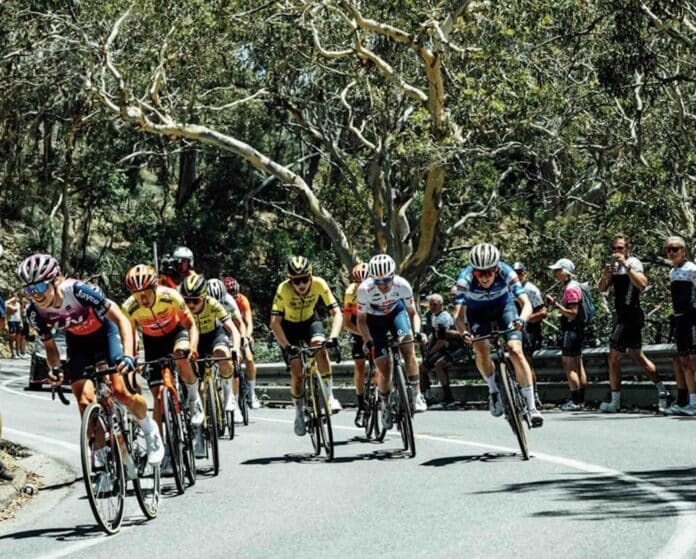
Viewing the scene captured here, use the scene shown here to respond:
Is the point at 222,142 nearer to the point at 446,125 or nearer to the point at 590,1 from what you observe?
the point at 446,125

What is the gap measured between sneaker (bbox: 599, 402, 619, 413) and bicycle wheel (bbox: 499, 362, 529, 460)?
4978 millimetres

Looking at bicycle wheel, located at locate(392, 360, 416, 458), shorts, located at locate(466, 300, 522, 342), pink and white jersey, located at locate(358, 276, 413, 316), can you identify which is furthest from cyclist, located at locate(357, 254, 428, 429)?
shorts, located at locate(466, 300, 522, 342)

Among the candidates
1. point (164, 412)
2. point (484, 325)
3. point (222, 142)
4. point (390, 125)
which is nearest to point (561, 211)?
point (390, 125)

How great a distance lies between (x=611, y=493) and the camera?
380 inches

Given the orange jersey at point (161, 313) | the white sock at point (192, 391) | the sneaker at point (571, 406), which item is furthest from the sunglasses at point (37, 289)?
the sneaker at point (571, 406)

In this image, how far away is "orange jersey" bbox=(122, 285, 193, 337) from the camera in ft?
38.8

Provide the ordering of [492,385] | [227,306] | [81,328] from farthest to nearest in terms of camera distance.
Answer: [227,306]
[492,385]
[81,328]

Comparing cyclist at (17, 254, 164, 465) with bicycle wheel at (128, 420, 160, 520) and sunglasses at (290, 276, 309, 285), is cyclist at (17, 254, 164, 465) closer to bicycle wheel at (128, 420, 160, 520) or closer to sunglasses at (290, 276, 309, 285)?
bicycle wheel at (128, 420, 160, 520)

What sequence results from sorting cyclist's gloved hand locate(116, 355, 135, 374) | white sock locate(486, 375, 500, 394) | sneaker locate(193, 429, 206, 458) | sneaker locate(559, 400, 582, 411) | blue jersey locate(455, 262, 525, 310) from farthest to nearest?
sneaker locate(559, 400, 582, 411)
blue jersey locate(455, 262, 525, 310)
white sock locate(486, 375, 500, 394)
sneaker locate(193, 429, 206, 458)
cyclist's gloved hand locate(116, 355, 135, 374)

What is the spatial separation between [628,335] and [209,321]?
17.6 ft

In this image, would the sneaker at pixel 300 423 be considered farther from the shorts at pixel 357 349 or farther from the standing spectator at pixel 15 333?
the standing spectator at pixel 15 333

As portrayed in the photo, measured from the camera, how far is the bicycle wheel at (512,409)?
1201cm

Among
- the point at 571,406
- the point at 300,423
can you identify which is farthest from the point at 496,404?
the point at 571,406

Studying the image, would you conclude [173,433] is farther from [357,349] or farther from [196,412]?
[357,349]
